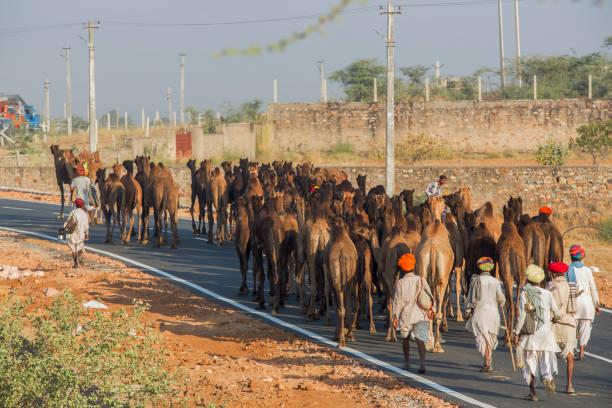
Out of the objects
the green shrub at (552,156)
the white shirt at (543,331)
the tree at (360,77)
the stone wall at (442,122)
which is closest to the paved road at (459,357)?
the white shirt at (543,331)

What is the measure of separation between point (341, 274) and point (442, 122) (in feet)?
124

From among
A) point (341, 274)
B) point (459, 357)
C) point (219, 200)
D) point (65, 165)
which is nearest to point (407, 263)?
point (341, 274)

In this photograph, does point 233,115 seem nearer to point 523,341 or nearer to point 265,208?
point 265,208

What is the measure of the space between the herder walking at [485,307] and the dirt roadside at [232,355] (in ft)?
4.18

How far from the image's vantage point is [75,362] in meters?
9.15

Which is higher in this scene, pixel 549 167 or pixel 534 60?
pixel 534 60

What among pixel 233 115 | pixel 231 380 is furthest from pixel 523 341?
pixel 233 115

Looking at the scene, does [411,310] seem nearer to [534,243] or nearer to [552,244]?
[534,243]

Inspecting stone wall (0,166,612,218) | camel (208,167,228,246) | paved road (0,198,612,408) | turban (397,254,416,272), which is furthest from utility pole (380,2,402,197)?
turban (397,254,416,272)

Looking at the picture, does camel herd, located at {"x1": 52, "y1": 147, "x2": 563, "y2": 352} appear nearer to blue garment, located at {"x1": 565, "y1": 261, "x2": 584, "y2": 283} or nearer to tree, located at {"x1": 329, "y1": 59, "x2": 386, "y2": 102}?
blue garment, located at {"x1": 565, "y1": 261, "x2": 584, "y2": 283}

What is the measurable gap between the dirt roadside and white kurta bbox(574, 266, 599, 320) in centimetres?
319

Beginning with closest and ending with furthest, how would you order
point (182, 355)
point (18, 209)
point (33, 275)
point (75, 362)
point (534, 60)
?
point (75, 362)
point (182, 355)
point (33, 275)
point (18, 209)
point (534, 60)

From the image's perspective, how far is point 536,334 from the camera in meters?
10.1

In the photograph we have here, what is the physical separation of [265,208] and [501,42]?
176 feet
